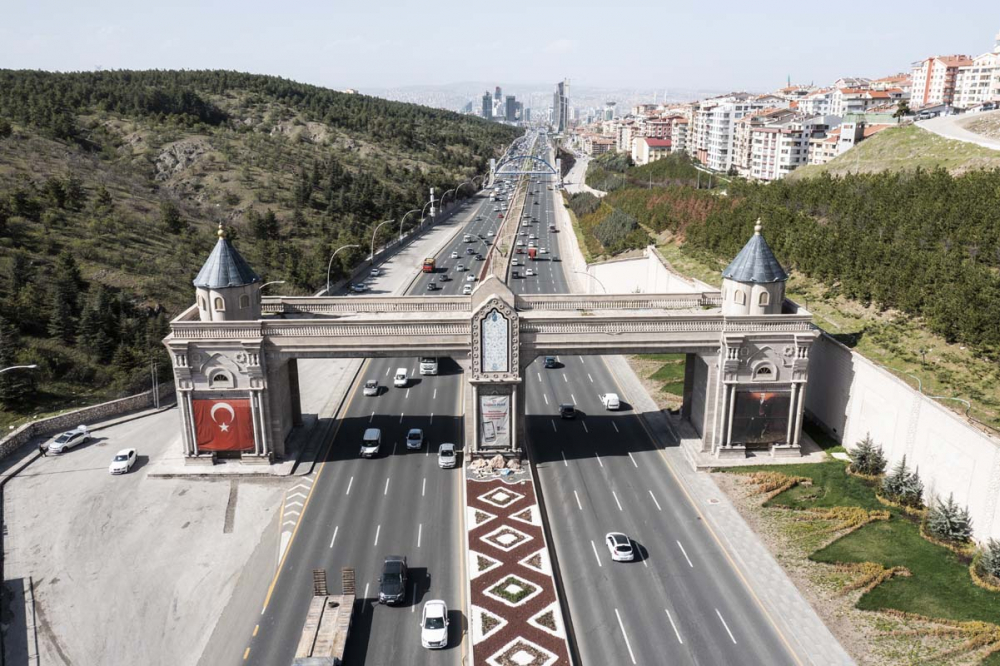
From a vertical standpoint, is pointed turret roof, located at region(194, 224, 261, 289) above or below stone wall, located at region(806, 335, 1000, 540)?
above

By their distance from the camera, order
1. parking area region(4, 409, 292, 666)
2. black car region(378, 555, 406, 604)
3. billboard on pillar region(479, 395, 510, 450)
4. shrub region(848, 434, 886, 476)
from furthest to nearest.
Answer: billboard on pillar region(479, 395, 510, 450) < shrub region(848, 434, 886, 476) < black car region(378, 555, 406, 604) < parking area region(4, 409, 292, 666)

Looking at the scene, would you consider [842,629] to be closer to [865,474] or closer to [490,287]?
[865,474]

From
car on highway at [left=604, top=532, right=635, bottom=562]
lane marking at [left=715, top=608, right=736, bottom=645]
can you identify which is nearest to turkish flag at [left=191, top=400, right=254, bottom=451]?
car on highway at [left=604, top=532, right=635, bottom=562]

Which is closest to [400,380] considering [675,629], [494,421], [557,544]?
[494,421]

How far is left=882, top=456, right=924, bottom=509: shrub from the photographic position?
43.9 m

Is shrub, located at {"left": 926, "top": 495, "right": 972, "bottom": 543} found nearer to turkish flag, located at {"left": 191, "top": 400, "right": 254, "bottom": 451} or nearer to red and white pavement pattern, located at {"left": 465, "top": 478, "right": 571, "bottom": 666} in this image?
red and white pavement pattern, located at {"left": 465, "top": 478, "right": 571, "bottom": 666}

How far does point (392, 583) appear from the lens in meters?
36.3

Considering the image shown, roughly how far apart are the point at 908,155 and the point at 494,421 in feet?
351

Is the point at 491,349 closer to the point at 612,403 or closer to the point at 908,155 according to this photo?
the point at 612,403

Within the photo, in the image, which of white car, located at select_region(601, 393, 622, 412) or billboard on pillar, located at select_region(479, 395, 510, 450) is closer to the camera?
billboard on pillar, located at select_region(479, 395, 510, 450)

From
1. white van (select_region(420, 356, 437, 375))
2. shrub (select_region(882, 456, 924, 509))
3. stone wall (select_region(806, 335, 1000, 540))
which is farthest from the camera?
white van (select_region(420, 356, 437, 375))

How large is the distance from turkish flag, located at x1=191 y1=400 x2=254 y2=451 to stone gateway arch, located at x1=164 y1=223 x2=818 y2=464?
0.07 meters

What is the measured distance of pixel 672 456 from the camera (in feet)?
173

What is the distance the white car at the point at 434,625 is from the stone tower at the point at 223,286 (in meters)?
26.3
